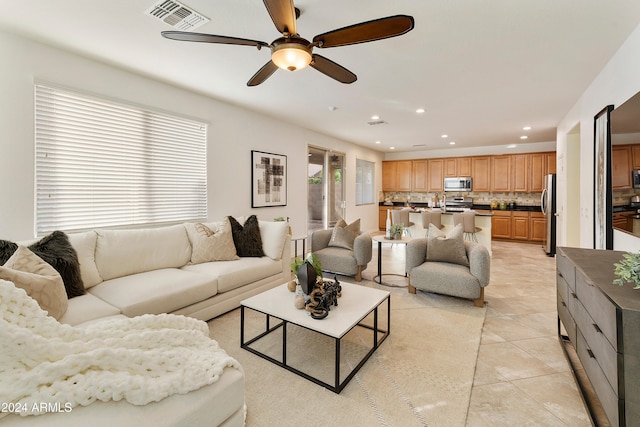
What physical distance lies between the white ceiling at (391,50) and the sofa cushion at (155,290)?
6.93ft

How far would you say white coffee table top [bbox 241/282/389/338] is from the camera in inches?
74.2

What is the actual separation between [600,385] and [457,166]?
294 inches

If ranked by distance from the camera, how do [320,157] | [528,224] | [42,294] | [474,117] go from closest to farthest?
[42,294] → [474,117] → [320,157] → [528,224]

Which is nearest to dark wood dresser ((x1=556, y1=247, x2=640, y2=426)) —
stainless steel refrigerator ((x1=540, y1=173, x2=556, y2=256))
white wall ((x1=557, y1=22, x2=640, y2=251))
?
white wall ((x1=557, y1=22, x2=640, y2=251))

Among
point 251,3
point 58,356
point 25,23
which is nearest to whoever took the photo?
point 58,356

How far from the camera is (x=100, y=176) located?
2.95 m

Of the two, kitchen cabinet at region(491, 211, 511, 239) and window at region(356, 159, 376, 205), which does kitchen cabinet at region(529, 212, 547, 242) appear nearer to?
kitchen cabinet at region(491, 211, 511, 239)

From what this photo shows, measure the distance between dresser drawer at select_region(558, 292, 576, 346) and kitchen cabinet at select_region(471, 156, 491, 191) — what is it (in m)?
6.09

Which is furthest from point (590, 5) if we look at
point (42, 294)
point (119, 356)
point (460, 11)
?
point (42, 294)

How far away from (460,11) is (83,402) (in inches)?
119

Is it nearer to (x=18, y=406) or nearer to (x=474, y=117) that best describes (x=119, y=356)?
(x=18, y=406)

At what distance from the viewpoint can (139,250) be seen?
280 centimetres

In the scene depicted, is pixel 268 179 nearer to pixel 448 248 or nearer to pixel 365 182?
pixel 448 248

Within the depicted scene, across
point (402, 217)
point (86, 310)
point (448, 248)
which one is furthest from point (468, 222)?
point (86, 310)
